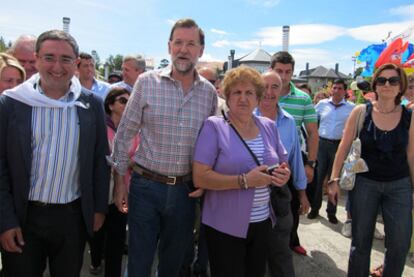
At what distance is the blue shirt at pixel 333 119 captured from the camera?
5.79 meters

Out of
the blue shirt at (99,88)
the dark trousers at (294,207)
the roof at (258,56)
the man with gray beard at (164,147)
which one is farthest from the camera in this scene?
the roof at (258,56)

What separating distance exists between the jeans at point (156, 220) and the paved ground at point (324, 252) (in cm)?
139

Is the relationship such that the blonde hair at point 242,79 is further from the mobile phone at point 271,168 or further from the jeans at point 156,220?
the jeans at point 156,220

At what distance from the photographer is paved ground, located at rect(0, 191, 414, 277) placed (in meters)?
3.69

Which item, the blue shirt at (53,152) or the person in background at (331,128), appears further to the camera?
the person in background at (331,128)

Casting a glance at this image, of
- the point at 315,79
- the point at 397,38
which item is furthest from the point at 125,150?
the point at 315,79

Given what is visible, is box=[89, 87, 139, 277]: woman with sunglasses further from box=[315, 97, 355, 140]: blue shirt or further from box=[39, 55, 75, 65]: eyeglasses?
box=[315, 97, 355, 140]: blue shirt

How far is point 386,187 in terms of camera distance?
278cm

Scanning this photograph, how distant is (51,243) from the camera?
80.4 inches

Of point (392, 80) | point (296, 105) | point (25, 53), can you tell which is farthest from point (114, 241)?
point (392, 80)

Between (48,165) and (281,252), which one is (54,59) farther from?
(281,252)

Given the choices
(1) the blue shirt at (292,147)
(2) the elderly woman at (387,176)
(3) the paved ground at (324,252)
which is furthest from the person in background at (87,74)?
(2) the elderly woman at (387,176)

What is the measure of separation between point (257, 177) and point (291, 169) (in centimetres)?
99

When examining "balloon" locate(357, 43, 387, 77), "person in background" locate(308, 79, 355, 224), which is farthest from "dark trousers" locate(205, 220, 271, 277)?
"balloon" locate(357, 43, 387, 77)
